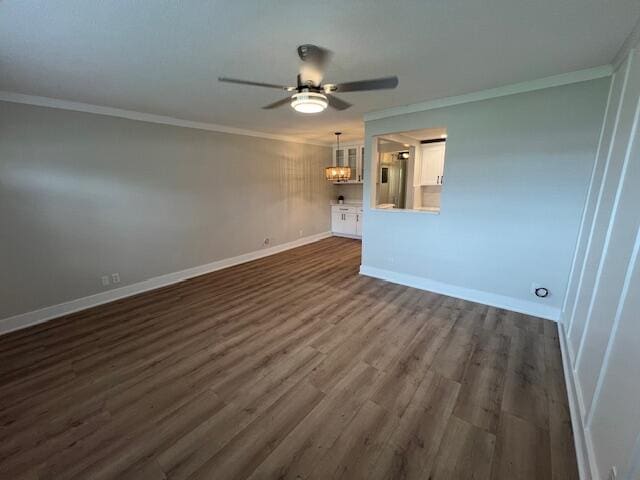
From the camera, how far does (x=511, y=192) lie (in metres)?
3.06

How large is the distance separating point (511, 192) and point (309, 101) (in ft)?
8.33

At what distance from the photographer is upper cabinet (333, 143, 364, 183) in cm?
676

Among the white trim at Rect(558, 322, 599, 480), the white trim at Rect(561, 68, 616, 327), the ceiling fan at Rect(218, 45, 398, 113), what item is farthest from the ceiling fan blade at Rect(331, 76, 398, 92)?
the white trim at Rect(558, 322, 599, 480)

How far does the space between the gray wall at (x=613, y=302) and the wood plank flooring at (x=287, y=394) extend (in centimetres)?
33

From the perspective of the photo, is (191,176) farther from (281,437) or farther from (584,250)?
(584,250)

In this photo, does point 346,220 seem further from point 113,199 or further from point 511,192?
point 113,199

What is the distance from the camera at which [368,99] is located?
3285mm

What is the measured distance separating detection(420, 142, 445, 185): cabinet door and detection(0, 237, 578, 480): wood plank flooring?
3.03 meters

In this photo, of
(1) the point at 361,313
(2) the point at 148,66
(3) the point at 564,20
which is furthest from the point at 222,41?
(1) the point at 361,313

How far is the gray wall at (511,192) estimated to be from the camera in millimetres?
2676

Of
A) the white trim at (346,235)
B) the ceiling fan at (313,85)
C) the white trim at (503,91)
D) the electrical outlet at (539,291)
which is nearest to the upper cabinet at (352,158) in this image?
the white trim at (346,235)

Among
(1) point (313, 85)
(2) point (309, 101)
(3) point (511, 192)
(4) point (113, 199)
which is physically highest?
(1) point (313, 85)

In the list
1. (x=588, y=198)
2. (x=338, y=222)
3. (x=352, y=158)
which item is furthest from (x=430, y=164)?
(x=588, y=198)

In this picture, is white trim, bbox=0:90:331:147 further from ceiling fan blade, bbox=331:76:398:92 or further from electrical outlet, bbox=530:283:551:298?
electrical outlet, bbox=530:283:551:298
